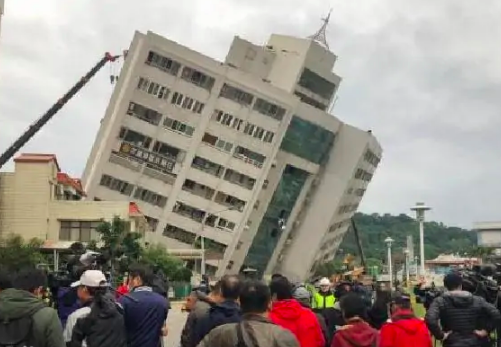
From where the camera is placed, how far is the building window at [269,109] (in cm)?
6681

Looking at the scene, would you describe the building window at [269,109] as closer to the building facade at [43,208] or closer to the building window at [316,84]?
the building window at [316,84]

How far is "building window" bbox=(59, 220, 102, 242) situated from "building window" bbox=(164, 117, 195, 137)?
53.8 ft

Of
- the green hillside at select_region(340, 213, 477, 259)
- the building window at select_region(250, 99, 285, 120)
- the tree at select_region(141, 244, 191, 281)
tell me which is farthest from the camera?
the green hillside at select_region(340, 213, 477, 259)

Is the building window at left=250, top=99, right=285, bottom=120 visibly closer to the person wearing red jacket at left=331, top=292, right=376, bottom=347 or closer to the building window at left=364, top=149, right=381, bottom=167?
the building window at left=364, top=149, right=381, bottom=167

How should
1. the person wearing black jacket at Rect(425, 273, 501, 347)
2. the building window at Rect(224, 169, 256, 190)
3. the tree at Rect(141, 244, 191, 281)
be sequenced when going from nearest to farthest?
the person wearing black jacket at Rect(425, 273, 501, 347), the tree at Rect(141, 244, 191, 281), the building window at Rect(224, 169, 256, 190)

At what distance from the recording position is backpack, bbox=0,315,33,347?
5582 mm

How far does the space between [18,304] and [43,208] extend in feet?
154

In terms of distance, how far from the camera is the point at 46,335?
5582 mm

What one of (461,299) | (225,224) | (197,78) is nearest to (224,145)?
(197,78)

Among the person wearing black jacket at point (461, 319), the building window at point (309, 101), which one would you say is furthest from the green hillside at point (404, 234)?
the person wearing black jacket at point (461, 319)

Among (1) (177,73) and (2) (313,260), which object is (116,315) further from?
(2) (313,260)

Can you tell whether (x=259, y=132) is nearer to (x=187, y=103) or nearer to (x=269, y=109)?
(x=269, y=109)

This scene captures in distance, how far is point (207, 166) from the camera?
66.7 m

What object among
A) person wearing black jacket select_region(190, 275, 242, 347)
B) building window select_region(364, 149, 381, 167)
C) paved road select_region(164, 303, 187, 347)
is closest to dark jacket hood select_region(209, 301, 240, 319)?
person wearing black jacket select_region(190, 275, 242, 347)
